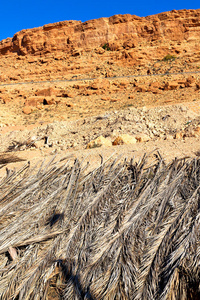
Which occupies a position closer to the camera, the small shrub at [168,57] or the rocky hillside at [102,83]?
the rocky hillside at [102,83]

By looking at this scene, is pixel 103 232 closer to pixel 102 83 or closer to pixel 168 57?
pixel 102 83

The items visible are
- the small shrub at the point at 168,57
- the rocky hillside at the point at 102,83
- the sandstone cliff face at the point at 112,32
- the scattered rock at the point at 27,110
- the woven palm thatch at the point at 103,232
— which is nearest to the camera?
the woven palm thatch at the point at 103,232

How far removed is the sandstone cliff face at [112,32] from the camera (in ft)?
80.6

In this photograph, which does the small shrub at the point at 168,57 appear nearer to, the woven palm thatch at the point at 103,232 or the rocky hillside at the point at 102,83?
the rocky hillside at the point at 102,83

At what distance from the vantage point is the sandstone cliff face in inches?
968

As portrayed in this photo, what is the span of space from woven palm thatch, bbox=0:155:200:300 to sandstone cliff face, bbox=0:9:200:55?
22200mm

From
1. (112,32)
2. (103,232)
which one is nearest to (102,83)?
(112,32)

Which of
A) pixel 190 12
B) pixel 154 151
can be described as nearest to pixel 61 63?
pixel 190 12

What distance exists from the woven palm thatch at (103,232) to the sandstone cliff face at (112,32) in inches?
874

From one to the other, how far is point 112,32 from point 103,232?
25.7 meters

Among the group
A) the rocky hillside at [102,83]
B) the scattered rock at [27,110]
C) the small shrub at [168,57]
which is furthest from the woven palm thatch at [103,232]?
the small shrub at [168,57]

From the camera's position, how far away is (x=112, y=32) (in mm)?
25484

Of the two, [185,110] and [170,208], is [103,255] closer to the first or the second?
[170,208]

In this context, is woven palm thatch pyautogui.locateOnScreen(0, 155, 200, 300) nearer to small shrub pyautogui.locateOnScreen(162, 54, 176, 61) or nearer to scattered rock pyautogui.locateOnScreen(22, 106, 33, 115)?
scattered rock pyautogui.locateOnScreen(22, 106, 33, 115)
